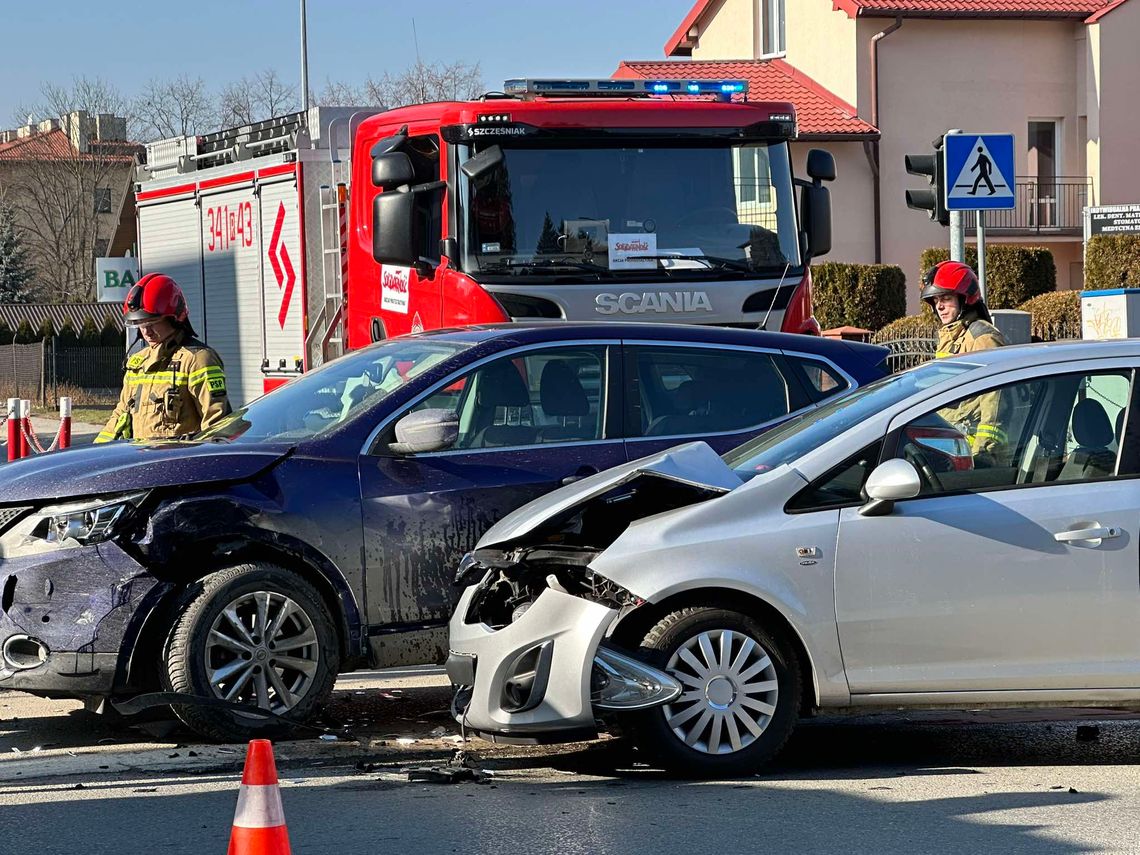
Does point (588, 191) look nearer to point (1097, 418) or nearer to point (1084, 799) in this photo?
point (1097, 418)

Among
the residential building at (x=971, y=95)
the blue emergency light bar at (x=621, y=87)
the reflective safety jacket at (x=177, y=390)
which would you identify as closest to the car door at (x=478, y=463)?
the reflective safety jacket at (x=177, y=390)

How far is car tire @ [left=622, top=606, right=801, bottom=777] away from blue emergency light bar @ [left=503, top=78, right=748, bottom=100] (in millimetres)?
5987

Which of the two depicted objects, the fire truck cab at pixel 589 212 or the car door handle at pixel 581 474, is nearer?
the car door handle at pixel 581 474

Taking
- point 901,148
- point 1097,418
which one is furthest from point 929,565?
point 901,148

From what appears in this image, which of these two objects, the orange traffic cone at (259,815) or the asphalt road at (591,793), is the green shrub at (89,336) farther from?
the orange traffic cone at (259,815)

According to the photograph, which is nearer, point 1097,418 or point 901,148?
point 1097,418

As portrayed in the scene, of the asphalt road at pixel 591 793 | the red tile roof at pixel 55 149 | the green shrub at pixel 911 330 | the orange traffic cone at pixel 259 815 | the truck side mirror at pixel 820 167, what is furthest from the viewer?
the red tile roof at pixel 55 149

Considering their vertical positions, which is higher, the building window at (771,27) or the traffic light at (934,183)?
the building window at (771,27)

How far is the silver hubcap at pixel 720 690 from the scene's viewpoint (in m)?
6.12

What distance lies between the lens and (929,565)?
618 centimetres

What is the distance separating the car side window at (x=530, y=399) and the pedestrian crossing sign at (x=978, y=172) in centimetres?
669

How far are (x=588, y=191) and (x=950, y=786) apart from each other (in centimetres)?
569

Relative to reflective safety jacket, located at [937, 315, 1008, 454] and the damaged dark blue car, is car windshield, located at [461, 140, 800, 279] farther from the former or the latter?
reflective safety jacket, located at [937, 315, 1008, 454]

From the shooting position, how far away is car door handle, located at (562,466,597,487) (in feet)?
24.0
